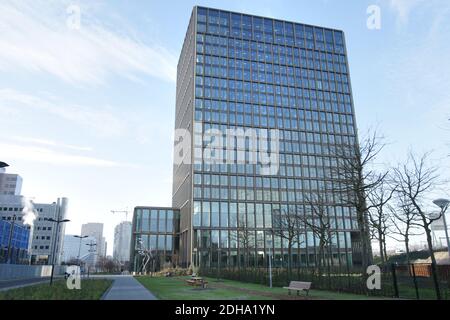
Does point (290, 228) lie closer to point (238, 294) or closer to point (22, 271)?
point (238, 294)

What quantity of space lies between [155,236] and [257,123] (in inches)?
1626

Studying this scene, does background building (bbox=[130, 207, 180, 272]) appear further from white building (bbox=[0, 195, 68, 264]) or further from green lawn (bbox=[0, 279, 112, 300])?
green lawn (bbox=[0, 279, 112, 300])

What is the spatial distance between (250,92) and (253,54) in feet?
42.8

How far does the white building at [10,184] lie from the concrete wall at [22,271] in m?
120

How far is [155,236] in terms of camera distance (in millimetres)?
90250

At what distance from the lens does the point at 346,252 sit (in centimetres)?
8969

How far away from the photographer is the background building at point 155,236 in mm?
87188

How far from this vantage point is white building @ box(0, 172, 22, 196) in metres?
159

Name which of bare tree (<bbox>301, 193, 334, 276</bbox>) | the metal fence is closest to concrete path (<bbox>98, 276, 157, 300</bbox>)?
the metal fence

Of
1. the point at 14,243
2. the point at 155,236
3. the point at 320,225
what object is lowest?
the point at 14,243

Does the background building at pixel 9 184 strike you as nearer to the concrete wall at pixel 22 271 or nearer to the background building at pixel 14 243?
the background building at pixel 14 243

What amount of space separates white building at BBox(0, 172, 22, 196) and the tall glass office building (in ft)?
324

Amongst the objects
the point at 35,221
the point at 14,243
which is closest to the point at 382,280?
the point at 14,243

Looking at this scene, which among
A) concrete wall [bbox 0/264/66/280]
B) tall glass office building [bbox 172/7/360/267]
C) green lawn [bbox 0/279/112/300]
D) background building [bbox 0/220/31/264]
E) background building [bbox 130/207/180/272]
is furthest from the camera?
background building [bbox 130/207/180/272]
